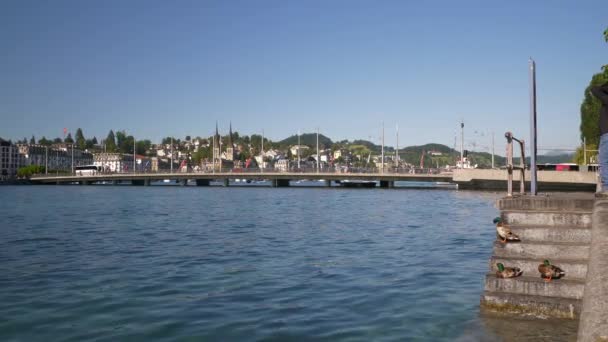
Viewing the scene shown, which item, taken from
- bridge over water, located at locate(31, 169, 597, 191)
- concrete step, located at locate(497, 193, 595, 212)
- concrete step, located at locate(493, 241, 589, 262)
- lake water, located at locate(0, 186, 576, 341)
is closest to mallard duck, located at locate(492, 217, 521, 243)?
concrete step, located at locate(493, 241, 589, 262)

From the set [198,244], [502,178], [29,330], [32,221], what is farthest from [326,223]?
[502,178]

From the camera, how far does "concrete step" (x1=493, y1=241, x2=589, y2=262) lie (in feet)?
31.6

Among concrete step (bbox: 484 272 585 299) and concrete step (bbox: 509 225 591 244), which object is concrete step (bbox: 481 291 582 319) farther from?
concrete step (bbox: 509 225 591 244)

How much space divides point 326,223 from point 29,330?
83.7 feet

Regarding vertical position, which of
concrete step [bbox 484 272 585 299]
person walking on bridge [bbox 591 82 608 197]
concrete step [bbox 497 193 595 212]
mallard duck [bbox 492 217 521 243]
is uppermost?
person walking on bridge [bbox 591 82 608 197]

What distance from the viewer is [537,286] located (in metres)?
9.39

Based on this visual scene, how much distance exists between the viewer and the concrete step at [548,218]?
9953 millimetres

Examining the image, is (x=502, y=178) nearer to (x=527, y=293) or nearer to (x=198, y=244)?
(x=198, y=244)

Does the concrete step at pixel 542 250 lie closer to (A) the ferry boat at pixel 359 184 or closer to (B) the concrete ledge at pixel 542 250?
(B) the concrete ledge at pixel 542 250

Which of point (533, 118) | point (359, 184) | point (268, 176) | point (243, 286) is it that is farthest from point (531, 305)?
point (359, 184)

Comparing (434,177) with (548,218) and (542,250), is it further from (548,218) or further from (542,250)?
(542,250)

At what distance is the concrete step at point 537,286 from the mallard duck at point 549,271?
8 cm

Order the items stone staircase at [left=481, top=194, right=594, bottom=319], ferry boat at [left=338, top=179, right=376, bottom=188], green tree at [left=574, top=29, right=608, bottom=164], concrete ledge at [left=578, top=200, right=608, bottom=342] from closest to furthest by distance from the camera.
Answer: concrete ledge at [left=578, top=200, right=608, bottom=342] → stone staircase at [left=481, top=194, right=594, bottom=319] → green tree at [left=574, top=29, right=608, bottom=164] → ferry boat at [left=338, top=179, right=376, bottom=188]

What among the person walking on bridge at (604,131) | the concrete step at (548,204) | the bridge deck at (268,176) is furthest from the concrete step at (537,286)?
the bridge deck at (268,176)
